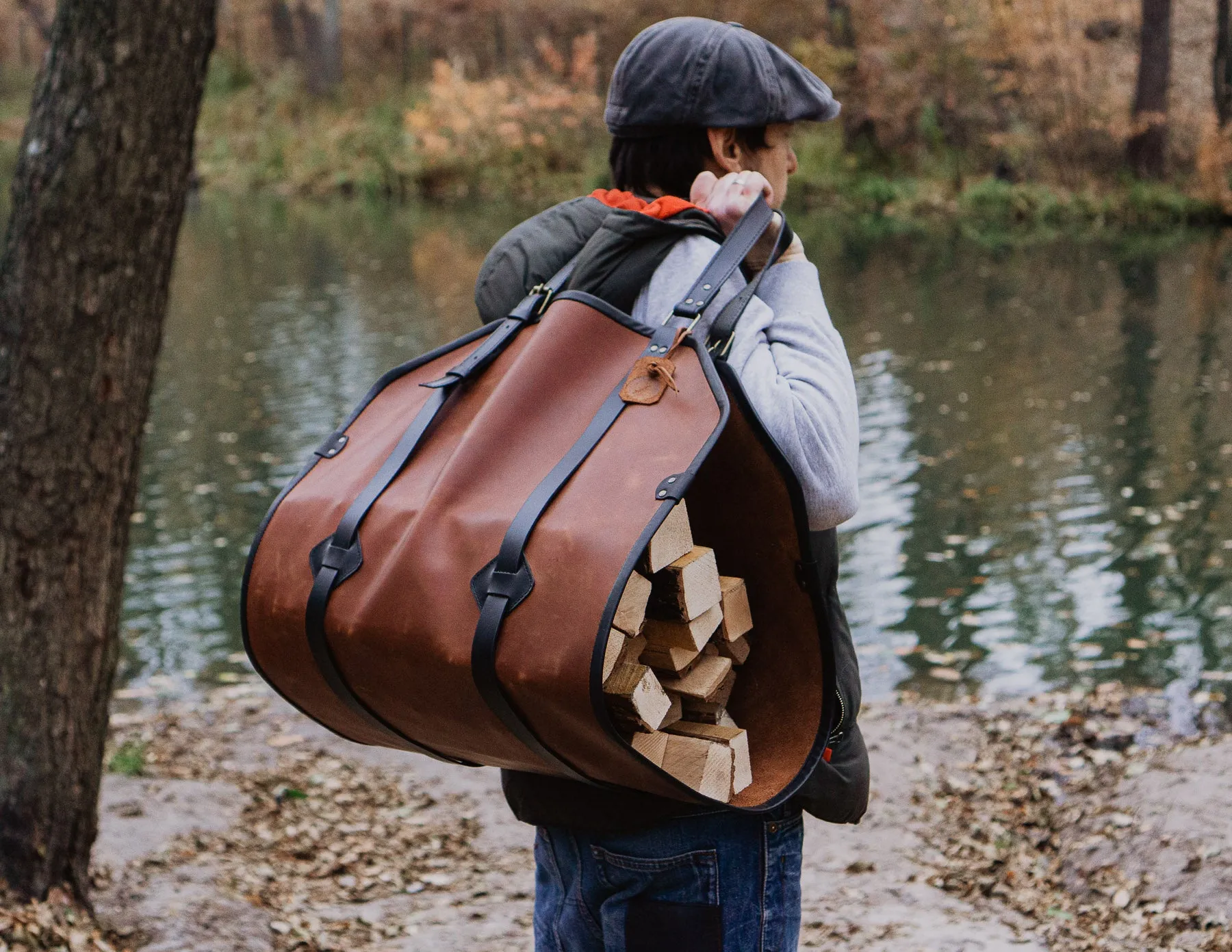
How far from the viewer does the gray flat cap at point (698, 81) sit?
6.01 ft

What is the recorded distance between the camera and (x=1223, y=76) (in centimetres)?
2023

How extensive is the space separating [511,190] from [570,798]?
89.6 ft

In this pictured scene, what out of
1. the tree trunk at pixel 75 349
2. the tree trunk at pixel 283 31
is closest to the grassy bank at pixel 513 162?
the tree trunk at pixel 283 31

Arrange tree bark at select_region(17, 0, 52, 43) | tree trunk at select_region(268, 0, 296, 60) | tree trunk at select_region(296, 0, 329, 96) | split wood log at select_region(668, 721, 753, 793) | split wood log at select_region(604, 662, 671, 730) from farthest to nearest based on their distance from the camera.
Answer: tree trunk at select_region(268, 0, 296, 60)
tree trunk at select_region(296, 0, 329, 96)
tree bark at select_region(17, 0, 52, 43)
split wood log at select_region(668, 721, 753, 793)
split wood log at select_region(604, 662, 671, 730)

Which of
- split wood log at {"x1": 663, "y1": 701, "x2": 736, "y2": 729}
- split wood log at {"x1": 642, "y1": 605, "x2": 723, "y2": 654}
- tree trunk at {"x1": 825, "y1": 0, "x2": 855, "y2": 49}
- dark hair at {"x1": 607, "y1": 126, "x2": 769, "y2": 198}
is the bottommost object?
tree trunk at {"x1": 825, "y1": 0, "x2": 855, "y2": 49}

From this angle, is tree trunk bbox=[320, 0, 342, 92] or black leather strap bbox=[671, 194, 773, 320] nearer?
black leather strap bbox=[671, 194, 773, 320]

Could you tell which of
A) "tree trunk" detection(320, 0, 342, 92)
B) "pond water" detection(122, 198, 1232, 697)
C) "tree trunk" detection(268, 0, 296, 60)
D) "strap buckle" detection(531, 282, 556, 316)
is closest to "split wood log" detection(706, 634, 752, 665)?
"strap buckle" detection(531, 282, 556, 316)

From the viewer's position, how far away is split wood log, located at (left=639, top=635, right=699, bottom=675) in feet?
5.69

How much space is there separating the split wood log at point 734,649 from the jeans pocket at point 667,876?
25 centimetres

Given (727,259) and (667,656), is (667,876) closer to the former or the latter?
(667,656)

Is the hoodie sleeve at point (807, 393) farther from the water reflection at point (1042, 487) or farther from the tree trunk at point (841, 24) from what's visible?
the tree trunk at point (841, 24)

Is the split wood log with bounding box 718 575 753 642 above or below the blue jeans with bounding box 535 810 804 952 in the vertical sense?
above

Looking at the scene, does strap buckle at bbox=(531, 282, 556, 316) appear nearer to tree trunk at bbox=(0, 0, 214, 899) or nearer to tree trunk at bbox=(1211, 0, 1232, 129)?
tree trunk at bbox=(0, 0, 214, 899)

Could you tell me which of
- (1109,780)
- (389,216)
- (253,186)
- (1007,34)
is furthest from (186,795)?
(253,186)
